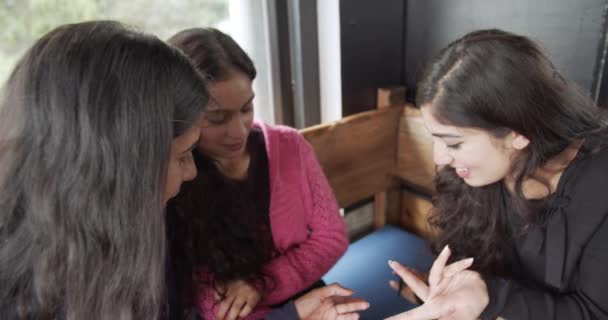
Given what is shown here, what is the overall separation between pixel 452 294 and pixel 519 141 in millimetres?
320

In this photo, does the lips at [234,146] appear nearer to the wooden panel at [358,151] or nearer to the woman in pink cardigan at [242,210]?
the woman in pink cardigan at [242,210]

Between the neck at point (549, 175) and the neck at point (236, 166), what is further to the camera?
the neck at point (236, 166)

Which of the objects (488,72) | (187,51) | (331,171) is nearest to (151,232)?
(187,51)

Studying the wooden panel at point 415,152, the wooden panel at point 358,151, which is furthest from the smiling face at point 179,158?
the wooden panel at point 415,152

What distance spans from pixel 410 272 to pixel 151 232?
1.97 feet

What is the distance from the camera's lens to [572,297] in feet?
2.93

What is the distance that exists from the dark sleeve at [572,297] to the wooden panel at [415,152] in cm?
71

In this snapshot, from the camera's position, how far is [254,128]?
1.12m

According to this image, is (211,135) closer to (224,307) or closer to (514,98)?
(224,307)

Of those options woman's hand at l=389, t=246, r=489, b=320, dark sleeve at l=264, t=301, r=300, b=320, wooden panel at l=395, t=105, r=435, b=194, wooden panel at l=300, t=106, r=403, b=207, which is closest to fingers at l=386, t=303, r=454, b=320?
woman's hand at l=389, t=246, r=489, b=320

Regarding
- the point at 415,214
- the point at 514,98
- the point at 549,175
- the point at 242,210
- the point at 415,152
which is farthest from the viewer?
the point at 415,214

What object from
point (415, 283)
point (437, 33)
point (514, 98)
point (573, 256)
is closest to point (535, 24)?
point (437, 33)

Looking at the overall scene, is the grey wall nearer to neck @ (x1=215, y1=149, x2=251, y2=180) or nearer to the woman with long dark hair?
the woman with long dark hair

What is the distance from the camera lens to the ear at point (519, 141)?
2.91ft
